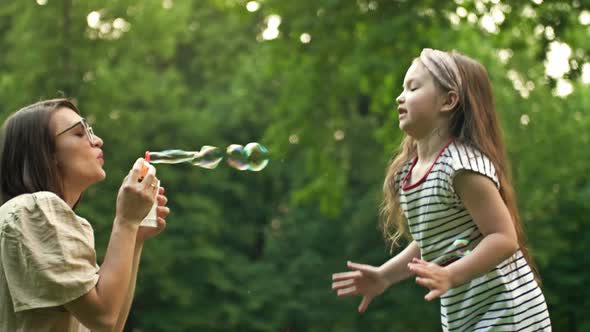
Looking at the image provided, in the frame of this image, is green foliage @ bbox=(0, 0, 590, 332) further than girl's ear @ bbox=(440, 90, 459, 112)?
Yes

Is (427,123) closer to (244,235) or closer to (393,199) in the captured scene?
(393,199)

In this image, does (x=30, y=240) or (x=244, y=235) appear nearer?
(x=30, y=240)

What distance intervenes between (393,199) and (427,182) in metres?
0.46

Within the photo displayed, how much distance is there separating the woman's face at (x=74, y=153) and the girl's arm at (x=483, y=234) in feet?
3.87

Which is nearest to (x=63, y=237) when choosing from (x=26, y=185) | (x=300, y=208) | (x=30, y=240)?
(x=30, y=240)

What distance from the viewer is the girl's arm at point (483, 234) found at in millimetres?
2986

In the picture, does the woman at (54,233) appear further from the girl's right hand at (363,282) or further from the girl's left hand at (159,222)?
the girl's right hand at (363,282)

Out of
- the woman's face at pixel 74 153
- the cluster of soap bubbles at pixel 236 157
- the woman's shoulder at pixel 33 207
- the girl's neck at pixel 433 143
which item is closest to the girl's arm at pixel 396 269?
the girl's neck at pixel 433 143

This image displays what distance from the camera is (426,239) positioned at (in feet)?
11.0

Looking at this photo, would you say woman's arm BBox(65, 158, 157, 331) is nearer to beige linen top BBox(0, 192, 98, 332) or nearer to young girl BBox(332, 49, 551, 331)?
beige linen top BBox(0, 192, 98, 332)

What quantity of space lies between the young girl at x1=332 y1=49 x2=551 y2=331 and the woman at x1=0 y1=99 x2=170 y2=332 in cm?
96

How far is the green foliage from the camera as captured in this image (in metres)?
12.8

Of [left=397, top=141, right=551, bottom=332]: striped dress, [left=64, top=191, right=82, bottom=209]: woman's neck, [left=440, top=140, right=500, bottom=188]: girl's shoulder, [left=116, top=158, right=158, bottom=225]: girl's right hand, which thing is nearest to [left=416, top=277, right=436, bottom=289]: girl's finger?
[left=397, top=141, right=551, bottom=332]: striped dress

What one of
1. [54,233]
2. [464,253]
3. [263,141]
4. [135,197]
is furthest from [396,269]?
[263,141]
